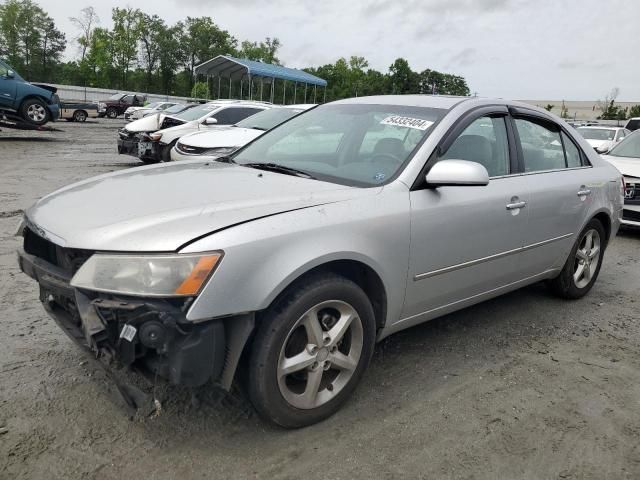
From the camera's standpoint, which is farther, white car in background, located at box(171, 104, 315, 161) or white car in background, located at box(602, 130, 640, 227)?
white car in background, located at box(171, 104, 315, 161)

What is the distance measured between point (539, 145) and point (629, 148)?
17.2 ft

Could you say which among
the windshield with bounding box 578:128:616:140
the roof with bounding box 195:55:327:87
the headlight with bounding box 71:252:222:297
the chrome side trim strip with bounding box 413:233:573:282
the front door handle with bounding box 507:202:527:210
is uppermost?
the roof with bounding box 195:55:327:87

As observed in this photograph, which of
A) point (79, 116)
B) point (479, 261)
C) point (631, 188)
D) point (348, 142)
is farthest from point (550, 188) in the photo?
point (79, 116)

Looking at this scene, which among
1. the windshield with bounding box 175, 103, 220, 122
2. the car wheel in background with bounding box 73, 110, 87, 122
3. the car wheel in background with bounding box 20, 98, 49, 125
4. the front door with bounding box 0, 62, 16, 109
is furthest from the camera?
the car wheel in background with bounding box 73, 110, 87, 122

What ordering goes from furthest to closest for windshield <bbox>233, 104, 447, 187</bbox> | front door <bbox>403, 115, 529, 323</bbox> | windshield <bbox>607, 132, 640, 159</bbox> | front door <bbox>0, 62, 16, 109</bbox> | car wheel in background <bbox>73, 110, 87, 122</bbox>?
car wheel in background <bbox>73, 110, 87, 122</bbox>, front door <bbox>0, 62, 16, 109</bbox>, windshield <bbox>607, 132, 640, 159</bbox>, windshield <bbox>233, 104, 447, 187</bbox>, front door <bbox>403, 115, 529, 323</bbox>

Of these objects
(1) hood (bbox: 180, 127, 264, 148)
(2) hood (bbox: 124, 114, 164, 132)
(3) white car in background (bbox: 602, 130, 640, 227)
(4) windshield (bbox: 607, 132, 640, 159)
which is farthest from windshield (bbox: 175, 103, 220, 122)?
(3) white car in background (bbox: 602, 130, 640, 227)

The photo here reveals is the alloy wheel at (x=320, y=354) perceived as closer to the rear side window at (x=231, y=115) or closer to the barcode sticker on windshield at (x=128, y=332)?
the barcode sticker on windshield at (x=128, y=332)

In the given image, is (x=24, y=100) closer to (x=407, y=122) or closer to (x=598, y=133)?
(x=407, y=122)

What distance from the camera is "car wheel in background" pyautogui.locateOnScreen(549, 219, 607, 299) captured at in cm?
447

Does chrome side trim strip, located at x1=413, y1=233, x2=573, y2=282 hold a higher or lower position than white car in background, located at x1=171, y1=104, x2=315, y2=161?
lower

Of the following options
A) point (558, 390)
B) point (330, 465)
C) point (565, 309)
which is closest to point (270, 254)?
point (330, 465)

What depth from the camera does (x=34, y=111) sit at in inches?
653

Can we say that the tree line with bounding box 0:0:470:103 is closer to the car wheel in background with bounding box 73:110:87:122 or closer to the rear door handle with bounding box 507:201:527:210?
the car wheel in background with bounding box 73:110:87:122

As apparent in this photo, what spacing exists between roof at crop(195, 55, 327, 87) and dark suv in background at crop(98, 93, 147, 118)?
18.8ft
